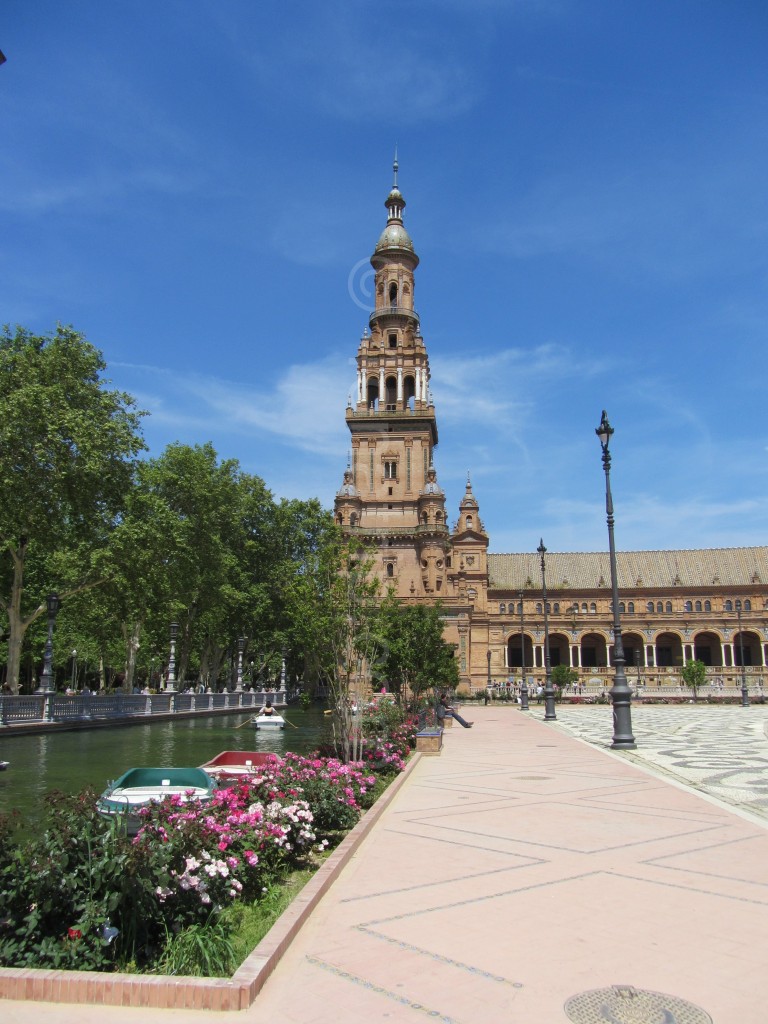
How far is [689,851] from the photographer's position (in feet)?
27.8

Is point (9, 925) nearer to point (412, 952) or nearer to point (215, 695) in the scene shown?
point (412, 952)

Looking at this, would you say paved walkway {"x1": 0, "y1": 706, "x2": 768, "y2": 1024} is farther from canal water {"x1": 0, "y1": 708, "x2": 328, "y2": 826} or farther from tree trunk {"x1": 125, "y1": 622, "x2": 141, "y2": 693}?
tree trunk {"x1": 125, "y1": 622, "x2": 141, "y2": 693}

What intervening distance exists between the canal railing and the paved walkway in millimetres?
22168

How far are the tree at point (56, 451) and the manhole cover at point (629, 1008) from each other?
103 ft

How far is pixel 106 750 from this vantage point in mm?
23078

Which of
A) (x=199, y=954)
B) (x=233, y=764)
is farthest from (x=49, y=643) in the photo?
(x=199, y=954)

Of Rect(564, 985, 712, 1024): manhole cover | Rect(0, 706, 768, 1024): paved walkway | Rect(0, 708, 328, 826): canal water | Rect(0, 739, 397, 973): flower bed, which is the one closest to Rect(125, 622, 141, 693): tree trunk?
Rect(0, 708, 328, 826): canal water

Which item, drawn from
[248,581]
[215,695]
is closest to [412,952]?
[215,695]

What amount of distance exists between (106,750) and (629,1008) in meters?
21.2

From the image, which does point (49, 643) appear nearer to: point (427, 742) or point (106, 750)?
point (106, 750)

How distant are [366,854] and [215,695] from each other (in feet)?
147

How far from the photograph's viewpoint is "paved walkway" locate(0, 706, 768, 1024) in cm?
460

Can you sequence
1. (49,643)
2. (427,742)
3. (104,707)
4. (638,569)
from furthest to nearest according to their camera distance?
(638,569) < (104,707) < (49,643) < (427,742)

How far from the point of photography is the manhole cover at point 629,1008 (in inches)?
174
